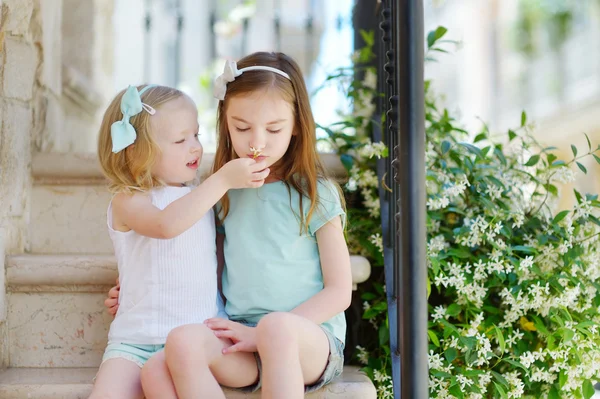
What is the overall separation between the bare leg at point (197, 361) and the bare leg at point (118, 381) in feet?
0.45

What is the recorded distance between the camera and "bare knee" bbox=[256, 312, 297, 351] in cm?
128

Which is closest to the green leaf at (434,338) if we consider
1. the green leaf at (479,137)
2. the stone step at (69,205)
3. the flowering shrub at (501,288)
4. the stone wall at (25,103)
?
the flowering shrub at (501,288)

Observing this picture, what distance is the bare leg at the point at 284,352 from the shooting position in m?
1.25

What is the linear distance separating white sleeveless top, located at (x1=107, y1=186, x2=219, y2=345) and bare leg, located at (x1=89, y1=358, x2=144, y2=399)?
7 cm

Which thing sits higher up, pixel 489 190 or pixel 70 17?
pixel 70 17

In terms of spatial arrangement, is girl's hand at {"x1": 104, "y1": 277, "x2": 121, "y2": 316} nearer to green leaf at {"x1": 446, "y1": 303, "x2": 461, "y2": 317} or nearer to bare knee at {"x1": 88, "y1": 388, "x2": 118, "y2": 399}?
bare knee at {"x1": 88, "y1": 388, "x2": 118, "y2": 399}

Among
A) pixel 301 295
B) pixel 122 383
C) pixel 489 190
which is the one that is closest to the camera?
pixel 122 383

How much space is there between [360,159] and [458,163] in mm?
338

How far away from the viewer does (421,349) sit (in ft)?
4.01

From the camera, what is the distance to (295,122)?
62.5 inches

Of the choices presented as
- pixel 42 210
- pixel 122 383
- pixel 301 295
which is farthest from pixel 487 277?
pixel 42 210

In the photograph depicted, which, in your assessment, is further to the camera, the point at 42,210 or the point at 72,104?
the point at 72,104

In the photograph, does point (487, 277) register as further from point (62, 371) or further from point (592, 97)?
point (592, 97)

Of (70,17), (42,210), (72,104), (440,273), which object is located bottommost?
(440,273)
